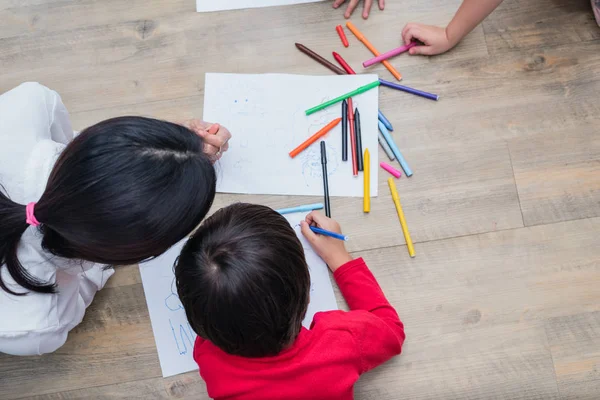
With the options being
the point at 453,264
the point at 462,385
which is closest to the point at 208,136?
the point at 453,264

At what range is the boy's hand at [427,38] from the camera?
79 centimetres

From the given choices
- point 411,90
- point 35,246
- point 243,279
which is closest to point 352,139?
point 411,90

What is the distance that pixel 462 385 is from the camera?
0.75 metres

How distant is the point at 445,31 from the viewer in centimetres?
79

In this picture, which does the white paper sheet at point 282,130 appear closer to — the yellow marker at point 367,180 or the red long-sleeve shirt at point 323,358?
the yellow marker at point 367,180

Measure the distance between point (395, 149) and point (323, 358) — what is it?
334 millimetres

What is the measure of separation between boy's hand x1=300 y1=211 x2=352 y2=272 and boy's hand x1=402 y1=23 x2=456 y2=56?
30 centimetres

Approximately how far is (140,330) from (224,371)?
22 centimetres

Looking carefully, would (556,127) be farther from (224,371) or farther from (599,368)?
(224,371)

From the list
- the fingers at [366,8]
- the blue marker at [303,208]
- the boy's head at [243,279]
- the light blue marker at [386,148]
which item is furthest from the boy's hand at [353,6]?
the boy's head at [243,279]

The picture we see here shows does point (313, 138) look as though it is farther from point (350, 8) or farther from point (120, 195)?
point (120, 195)

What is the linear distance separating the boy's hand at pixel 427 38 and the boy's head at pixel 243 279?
1.33ft

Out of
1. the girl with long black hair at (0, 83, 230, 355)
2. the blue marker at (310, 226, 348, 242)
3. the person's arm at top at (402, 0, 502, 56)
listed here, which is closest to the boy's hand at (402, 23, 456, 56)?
the person's arm at top at (402, 0, 502, 56)

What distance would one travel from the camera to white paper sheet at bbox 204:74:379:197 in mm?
769
